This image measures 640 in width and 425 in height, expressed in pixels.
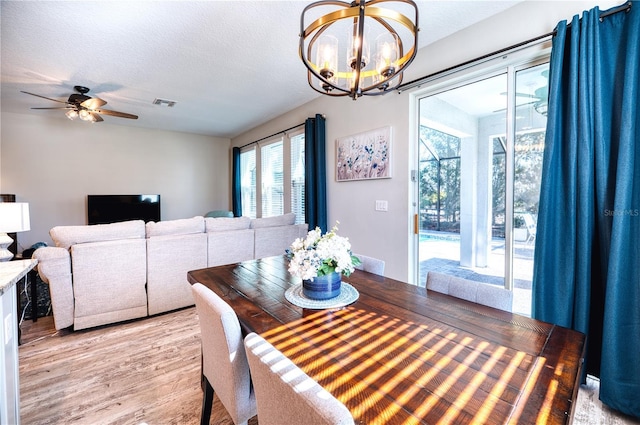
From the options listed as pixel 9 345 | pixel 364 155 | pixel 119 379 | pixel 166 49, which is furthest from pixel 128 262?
pixel 364 155

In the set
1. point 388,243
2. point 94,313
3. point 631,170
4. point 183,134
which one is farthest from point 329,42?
point 183,134

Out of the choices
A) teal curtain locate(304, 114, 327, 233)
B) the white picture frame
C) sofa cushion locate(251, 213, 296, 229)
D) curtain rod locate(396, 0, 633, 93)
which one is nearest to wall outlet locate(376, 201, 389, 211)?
the white picture frame

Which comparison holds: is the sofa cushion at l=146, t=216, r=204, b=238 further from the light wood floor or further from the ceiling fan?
the ceiling fan

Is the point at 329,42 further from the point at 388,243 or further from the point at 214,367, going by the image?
the point at 388,243

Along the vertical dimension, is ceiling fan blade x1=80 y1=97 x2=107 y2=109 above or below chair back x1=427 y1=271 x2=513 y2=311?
above

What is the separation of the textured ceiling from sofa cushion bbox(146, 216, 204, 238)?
1.73 m

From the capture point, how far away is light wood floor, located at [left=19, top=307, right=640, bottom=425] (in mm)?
1624

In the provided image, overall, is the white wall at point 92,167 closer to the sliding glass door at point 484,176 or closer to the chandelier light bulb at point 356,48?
the sliding glass door at point 484,176

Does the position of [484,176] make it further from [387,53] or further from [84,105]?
[84,105]

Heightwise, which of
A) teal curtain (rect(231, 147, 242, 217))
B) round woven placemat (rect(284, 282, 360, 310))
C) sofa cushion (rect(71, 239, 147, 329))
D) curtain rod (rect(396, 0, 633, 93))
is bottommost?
sofa cushion (rect(71, 239, 147, 329))

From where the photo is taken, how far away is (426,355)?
0.94 meters

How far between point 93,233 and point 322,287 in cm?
243

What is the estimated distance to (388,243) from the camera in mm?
3104

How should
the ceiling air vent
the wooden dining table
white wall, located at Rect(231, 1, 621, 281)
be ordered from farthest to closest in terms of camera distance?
1. the ceiling air vent
2. white wall, located at Rect(231, 1, 621, 281)
3. the wooden dining table
